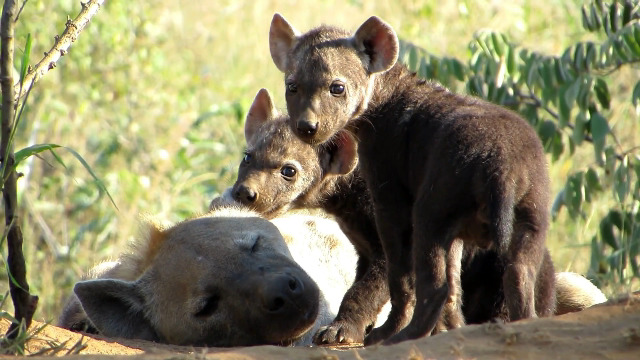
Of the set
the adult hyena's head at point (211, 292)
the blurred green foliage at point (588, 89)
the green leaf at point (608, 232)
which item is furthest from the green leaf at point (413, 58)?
the adult hyena's head at point (211, 292)

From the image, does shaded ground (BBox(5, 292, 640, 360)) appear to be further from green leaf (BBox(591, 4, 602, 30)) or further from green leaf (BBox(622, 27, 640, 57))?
green leaf (BBox(591, 4, 602, 30))

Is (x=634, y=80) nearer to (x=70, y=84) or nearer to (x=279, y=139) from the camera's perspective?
(x=279, y=139)

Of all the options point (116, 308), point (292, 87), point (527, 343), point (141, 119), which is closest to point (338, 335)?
point (116, 308)

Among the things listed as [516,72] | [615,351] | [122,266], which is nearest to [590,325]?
[615,351]

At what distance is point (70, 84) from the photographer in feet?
27.9

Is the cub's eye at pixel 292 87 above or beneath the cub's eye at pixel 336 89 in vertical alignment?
above

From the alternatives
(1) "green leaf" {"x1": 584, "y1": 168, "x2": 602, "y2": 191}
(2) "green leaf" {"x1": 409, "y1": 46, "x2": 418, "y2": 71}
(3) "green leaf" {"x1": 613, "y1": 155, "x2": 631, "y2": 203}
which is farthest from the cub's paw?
(2) "green leaf" {"x1": 409, "y1": 46, "x2": 418, "y2": 71}

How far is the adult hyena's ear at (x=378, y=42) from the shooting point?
4418 millimetres

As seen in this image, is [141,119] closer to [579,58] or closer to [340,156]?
[340,156]

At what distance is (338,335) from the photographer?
14.1 ft

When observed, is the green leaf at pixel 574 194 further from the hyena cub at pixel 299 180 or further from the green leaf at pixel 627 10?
the hyena cub at pixel 299 180

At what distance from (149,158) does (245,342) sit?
492cm

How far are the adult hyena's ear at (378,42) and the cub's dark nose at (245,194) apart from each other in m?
1.26

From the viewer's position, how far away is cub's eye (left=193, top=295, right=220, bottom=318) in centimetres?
409
